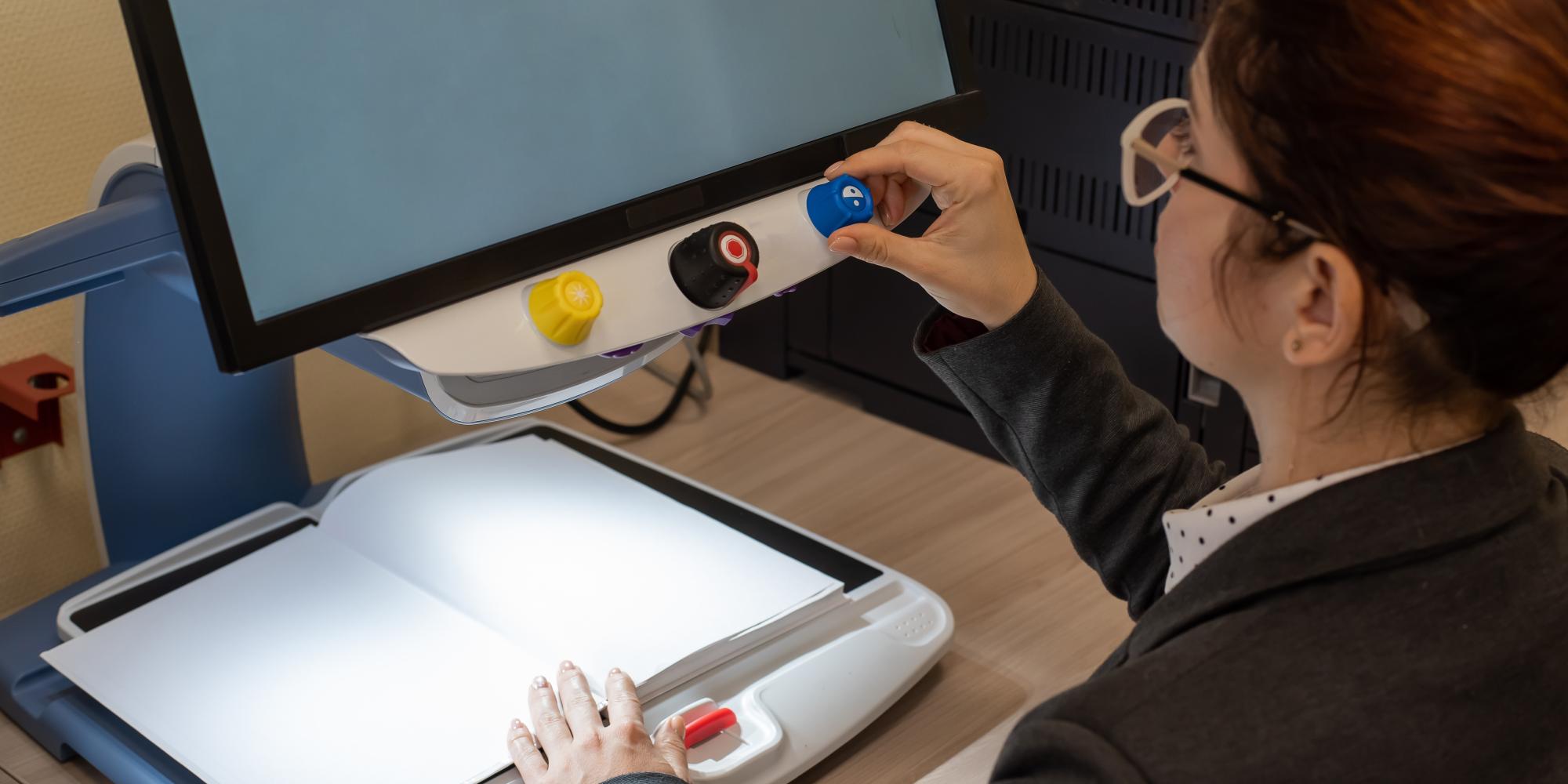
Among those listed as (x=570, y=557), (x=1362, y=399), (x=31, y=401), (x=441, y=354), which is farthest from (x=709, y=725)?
(x=31, y=401)

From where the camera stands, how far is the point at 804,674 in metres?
0.81

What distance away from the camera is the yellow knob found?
65 centimetres

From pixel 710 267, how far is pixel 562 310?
9cm

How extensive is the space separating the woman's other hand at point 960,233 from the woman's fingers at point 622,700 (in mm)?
251

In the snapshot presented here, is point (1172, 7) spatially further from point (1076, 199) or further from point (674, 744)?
point (674, 744)

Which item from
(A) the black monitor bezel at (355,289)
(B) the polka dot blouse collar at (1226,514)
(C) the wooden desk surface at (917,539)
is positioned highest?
(A) the black monitor bezel at (355,289)

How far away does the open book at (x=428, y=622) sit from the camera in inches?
28.9

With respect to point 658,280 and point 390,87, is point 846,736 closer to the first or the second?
point 658,280

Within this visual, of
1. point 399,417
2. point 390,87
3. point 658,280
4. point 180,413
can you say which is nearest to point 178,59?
point 390,87

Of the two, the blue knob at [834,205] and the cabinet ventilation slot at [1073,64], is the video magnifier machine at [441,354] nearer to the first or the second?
the blue knob at [834,205]

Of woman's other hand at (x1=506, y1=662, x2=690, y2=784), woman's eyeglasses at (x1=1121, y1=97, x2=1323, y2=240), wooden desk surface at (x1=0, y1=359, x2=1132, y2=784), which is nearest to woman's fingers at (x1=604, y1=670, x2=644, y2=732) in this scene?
woman's other hand at (x1=506, y1=662, x2=690, y2=784)

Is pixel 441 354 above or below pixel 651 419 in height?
above

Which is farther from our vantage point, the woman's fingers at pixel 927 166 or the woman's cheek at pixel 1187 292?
the woman's fingers at pixel 927 166

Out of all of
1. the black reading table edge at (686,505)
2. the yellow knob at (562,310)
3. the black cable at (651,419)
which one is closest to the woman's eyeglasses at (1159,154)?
the yellow knob at (562,310)
